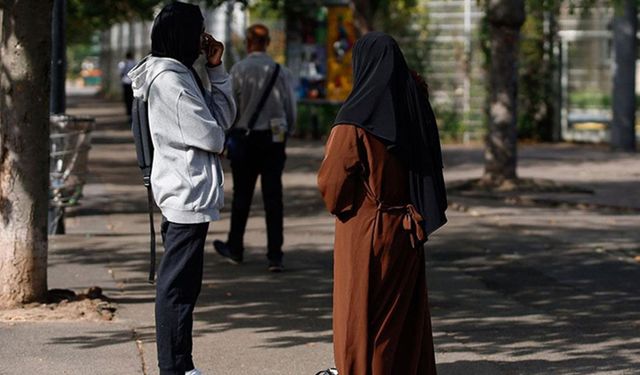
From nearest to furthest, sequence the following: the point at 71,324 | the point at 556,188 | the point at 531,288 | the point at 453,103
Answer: the point at 71,324
the point at 531,288
the point at 556,188
the point at 453,103

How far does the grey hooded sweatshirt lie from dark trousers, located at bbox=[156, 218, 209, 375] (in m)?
0.09

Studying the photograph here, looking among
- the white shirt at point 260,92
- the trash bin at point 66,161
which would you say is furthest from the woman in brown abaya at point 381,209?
the trash bin at point 66,161

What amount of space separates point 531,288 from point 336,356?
426cm

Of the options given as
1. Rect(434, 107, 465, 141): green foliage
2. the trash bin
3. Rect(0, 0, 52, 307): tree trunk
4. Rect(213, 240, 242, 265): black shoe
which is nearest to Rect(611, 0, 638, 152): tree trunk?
Rect(434, 107, 465, 141): green foliage

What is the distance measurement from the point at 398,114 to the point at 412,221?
18.7 inches

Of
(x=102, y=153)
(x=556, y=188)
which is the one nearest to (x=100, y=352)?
(x=556, y=188)

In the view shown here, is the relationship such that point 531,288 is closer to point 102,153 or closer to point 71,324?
point 71,324

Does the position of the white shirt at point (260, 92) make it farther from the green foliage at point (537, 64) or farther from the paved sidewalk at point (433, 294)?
the green foliage at point (537, 64)

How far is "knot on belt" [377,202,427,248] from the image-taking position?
6.13 metres

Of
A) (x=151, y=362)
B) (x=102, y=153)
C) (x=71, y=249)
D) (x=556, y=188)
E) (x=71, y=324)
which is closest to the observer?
(x=151, y=362)

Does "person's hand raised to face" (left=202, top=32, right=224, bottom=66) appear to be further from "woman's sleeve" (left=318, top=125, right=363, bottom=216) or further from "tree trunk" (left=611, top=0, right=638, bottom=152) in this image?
"tree trunk" (left=611, top=0, right=638, bottom=152)

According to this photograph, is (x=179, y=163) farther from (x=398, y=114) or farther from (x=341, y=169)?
(x=398, y=114)

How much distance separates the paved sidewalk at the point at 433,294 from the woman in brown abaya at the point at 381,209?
1248mm

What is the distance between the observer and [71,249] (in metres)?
11.8
